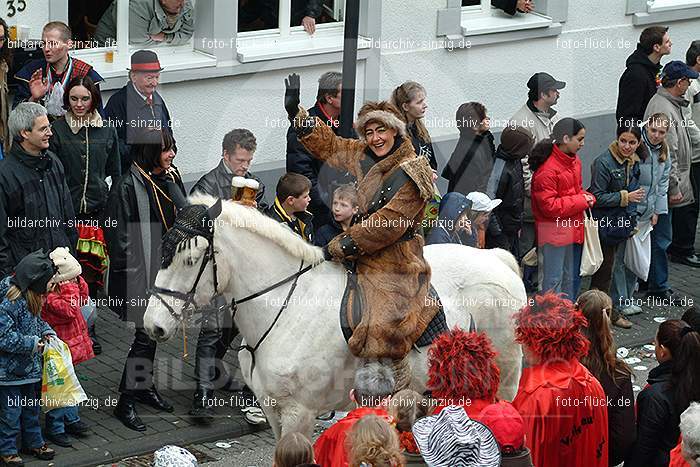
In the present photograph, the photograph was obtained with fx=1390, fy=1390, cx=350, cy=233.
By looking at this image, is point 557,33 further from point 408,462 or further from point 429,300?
point 408,462

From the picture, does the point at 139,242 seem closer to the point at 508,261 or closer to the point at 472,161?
the point at 508,261

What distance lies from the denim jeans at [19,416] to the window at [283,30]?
16.7 feet

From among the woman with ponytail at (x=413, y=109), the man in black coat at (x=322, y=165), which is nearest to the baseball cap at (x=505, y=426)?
the man in black coat at (x=322, y=165)

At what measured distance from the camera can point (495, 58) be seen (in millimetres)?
15914

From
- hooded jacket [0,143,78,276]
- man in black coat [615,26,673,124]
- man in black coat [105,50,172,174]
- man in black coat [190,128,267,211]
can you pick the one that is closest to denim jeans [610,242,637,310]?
man in black coat [615,26,673,124]

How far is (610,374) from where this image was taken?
8.33 m

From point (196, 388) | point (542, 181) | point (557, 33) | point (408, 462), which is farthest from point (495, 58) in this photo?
point (408, 462)

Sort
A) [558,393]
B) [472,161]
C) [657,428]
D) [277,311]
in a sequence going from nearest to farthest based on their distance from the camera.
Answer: [558,393], [657,428], [277,311], [472,161]

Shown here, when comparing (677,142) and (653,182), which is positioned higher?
(677,142)

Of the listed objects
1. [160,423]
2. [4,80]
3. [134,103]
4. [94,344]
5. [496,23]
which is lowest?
[160,423]

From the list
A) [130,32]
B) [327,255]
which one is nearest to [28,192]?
[327,255]

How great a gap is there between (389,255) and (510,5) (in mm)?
7586

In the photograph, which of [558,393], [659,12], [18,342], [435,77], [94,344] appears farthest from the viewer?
[659,12]

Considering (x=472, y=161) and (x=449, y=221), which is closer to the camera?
(x=449, y=221)
